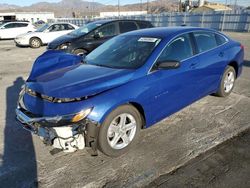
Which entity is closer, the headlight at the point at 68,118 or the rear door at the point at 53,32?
the headlight at the point at 68,118

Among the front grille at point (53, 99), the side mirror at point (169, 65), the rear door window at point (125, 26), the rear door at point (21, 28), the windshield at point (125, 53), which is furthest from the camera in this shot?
the rear door at point (21, 28)

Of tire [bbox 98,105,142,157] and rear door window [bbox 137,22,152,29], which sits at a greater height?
rear door window [bbox 137,22,152,29]

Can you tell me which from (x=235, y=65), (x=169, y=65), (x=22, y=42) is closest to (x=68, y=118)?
(x=169, y=65)

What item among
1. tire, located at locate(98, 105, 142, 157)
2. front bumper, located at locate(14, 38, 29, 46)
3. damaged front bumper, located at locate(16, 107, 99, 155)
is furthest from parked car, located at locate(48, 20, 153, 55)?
damaged front bumper, located at locate(16, 107, 99, 155)

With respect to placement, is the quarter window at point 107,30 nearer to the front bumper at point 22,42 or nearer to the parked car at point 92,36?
the parked car at point 92,36

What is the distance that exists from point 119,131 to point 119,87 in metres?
0.58

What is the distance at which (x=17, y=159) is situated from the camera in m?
3.37

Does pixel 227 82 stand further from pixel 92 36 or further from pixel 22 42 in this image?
pixel 22 42

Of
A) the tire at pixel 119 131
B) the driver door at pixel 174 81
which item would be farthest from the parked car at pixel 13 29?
the tire at pixel 119 131

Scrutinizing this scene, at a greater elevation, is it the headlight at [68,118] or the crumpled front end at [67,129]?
the headlight at [68,118]

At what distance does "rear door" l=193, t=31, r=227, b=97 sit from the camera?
4418 millimetres

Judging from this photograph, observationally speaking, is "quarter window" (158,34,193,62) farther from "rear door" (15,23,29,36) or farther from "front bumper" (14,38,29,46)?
"rear door" (15,23,29,36)

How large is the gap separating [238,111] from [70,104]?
10.5 feet

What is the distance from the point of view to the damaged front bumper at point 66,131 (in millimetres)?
2908
